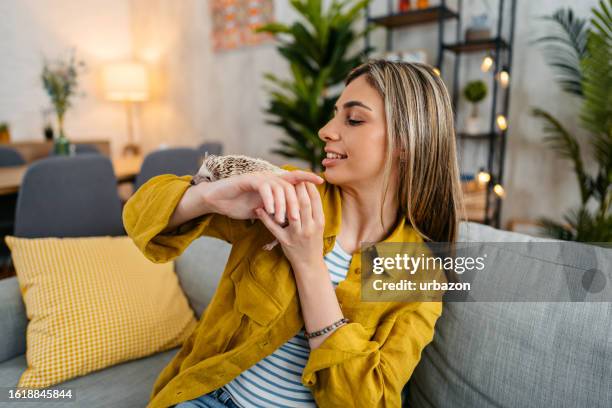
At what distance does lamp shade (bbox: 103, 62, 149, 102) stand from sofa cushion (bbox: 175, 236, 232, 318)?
411 centimetres

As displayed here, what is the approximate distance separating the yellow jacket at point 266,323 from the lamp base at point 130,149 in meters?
4.97

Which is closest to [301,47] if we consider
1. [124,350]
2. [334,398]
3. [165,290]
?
[165,290]

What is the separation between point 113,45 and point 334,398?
18.4ft

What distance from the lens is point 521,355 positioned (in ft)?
2.84

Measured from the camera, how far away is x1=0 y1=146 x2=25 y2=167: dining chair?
3201 mm

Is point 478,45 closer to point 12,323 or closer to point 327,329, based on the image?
point 327,329

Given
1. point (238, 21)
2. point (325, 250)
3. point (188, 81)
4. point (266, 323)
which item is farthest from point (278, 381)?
point (188, 81)

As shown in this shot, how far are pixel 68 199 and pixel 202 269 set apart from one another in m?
0.93

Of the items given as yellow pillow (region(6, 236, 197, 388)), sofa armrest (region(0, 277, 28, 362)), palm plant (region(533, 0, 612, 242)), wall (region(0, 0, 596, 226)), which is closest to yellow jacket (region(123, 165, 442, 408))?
yellow pillow (region(6, 236, 197, 388))

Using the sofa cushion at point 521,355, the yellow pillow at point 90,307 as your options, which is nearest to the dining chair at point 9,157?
the yellow pillow at point 90,307

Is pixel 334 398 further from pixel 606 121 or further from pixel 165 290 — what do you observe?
pixel 606 121

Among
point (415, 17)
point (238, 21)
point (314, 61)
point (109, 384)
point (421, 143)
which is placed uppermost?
point (238, 21)

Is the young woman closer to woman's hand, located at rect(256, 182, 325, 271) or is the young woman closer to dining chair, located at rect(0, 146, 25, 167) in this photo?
woman's hand, located at rect(256, 182, 325, 271)

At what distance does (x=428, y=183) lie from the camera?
99cm
